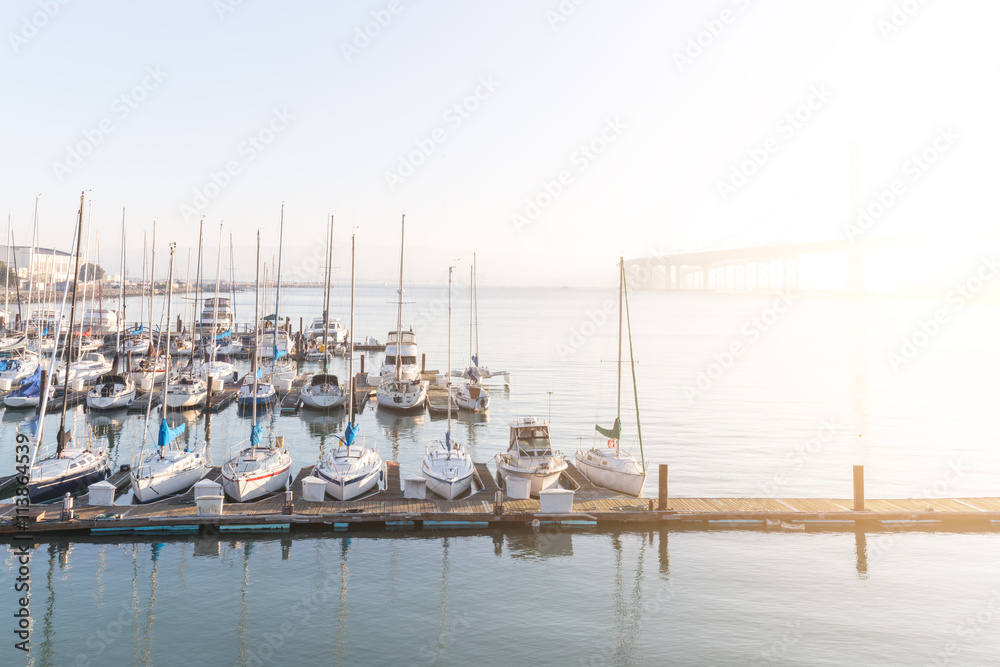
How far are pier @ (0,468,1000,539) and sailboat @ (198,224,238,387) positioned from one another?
87.6 feet

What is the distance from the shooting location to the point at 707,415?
4534 cm

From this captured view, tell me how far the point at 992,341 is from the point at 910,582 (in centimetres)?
9958

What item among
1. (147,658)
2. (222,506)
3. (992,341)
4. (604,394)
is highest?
(992,341)

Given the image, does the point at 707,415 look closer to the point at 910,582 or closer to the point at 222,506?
the point at 910,582

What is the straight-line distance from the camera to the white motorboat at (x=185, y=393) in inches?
1615

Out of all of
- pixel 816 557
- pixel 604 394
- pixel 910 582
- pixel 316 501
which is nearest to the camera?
pixel 910 582

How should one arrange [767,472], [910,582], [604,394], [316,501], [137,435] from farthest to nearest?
1. [604,394]
2. [137,435]
3. [767,472]
4. [316,501]
5. [910,582]

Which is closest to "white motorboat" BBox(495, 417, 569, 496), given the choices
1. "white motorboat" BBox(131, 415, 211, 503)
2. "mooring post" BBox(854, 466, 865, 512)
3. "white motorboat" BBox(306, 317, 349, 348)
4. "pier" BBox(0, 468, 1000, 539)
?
"pier" BBox(0, 468, 1000, 539)

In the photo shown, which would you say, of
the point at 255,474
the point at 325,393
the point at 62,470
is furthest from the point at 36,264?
the point at 255,474

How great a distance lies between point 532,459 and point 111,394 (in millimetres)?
26686

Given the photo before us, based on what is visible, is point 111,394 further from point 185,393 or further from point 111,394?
point 185,393

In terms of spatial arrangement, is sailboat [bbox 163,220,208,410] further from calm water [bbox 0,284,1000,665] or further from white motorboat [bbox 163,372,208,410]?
calm water [bbox 0,284,1000,665]

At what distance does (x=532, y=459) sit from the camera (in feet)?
81.7

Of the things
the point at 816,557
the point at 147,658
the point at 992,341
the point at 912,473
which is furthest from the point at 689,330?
the point at 147,658
